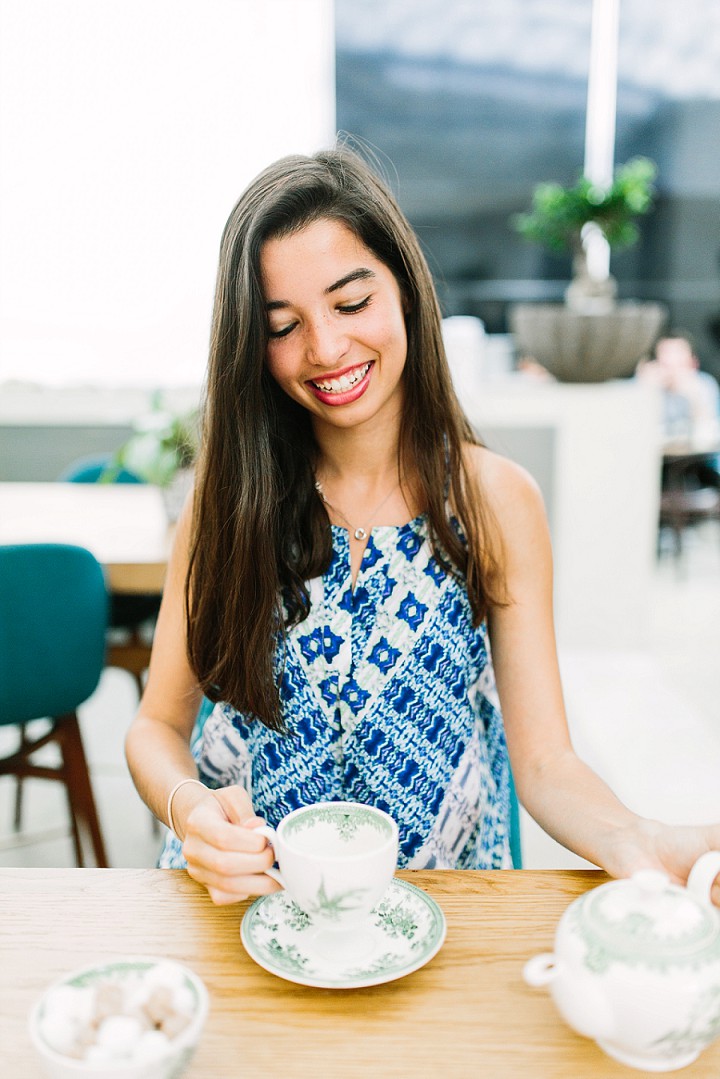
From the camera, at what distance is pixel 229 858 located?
741 millimetres

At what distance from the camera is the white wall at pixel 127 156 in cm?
561

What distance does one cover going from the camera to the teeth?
1102mm

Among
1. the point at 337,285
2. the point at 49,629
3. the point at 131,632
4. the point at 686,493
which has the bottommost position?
the point at 686,493

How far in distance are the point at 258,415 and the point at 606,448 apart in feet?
6.66

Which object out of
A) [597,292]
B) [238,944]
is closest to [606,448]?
[597,292]

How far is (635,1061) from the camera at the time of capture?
600 millimetres

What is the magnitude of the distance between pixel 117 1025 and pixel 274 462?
0.74 metres

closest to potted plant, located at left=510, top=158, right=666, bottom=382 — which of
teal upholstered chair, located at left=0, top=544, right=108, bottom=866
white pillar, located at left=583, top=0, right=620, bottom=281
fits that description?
teal upholstered chair, located at left=0, top=544, right=108, bottom=866

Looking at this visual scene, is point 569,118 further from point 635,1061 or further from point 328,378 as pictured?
point 635,1061

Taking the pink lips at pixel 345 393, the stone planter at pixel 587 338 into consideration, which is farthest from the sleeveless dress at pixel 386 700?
the stone planter at pixel 587 338

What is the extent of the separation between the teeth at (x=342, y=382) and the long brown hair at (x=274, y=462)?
0.07 metres

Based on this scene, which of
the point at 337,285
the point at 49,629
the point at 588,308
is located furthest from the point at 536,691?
the point at 588,308

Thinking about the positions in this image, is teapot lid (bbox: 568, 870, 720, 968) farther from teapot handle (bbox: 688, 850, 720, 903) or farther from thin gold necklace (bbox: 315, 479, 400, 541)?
thin gold necklace (bbox: 315, 479, 400, 541)

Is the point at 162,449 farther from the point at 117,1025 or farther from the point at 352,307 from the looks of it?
the point at 117,1025
